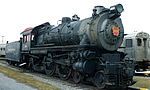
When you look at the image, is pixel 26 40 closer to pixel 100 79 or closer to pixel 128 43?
pixel 128 43

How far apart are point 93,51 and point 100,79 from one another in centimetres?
177

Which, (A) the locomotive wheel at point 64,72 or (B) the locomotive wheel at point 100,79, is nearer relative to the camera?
(B) the locomotive wheel at point 100,79

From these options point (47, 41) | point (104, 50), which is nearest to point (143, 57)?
point (47, 41)

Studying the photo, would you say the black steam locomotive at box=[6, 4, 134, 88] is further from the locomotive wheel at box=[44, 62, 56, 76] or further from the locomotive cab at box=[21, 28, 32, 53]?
the locomotive cab at box=[21, 28, 32, 53]

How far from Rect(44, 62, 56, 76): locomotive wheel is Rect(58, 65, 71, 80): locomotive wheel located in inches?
34.0

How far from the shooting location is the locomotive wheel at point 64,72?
61.2 ft

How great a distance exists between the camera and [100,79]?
48.8ft

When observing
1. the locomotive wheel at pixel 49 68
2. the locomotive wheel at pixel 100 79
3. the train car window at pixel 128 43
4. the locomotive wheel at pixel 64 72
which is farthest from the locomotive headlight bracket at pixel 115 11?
the train car window at pixel 128 43

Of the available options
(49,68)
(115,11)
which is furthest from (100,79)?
(49,68)

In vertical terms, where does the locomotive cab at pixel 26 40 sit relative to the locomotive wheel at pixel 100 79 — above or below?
above

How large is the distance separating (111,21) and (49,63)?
6516mm

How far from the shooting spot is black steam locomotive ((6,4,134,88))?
14.6 m

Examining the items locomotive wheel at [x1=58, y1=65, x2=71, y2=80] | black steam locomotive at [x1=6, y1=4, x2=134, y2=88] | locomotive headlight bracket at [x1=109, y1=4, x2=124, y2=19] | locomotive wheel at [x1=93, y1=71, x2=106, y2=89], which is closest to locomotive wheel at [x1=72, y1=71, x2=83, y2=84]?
black steam locomotive at [x1=6, y1=4, x2=134, y2=88]

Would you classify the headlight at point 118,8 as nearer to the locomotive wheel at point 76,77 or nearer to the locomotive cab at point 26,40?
the locomotive wheel at point 76,77
